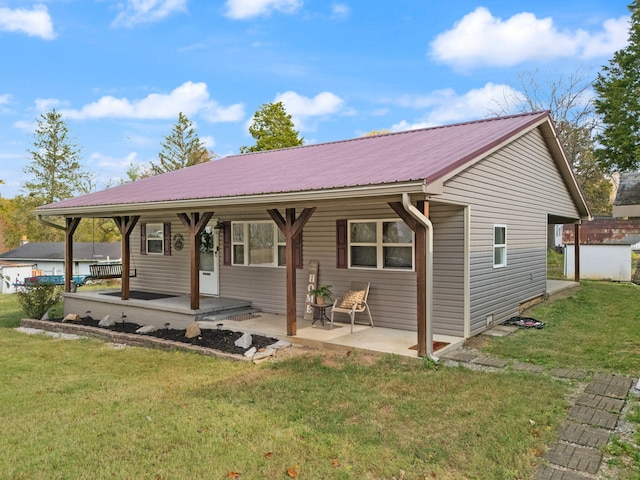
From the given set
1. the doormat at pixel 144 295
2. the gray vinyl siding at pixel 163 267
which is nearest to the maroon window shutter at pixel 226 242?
the gray vinyl siding at pixel 163 267

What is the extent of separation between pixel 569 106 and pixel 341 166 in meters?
24.3

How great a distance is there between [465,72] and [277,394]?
24846mm

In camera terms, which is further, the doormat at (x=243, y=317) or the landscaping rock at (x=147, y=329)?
the doormat at (x=243, y=317)

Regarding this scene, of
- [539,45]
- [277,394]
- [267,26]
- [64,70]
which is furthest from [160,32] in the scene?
[539,45]

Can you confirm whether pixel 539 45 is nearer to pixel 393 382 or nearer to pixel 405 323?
pixel 405 323

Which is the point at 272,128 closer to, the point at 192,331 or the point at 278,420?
the point at 192,331

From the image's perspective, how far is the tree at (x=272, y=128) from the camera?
88.3 feet

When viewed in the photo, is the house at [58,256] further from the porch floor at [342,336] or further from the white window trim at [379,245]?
the white window trim at [379,245]

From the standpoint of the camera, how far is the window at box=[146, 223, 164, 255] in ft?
38.3

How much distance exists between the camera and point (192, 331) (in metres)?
7.89

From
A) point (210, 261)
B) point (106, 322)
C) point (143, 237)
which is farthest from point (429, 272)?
point (143, 237)

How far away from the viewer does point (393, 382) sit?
519cm

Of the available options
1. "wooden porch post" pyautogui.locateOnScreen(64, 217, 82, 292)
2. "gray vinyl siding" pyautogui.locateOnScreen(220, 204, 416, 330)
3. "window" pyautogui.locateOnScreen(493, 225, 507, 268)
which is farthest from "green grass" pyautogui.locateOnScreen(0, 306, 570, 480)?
"wooden porch post" pyautogui.locateOnScreen(64, 217, 82, 292)

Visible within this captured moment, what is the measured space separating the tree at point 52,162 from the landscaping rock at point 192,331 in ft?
83.4
